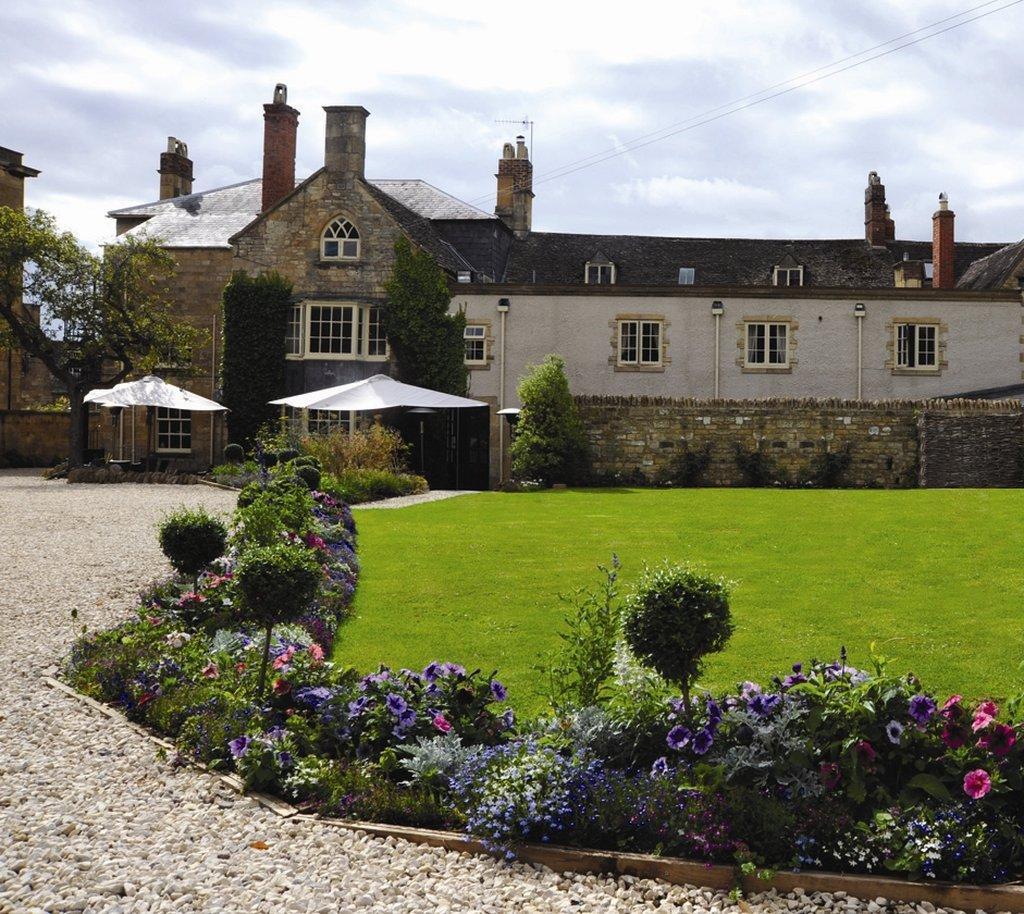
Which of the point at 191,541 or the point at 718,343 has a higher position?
the point at 718,343

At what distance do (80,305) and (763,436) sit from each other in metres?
18.9

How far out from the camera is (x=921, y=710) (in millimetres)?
4707

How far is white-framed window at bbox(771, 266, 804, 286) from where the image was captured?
110ft

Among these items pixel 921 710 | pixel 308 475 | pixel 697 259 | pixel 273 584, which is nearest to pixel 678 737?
pixel 921 710

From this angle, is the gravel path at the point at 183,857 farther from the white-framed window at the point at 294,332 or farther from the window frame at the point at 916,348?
the window frame at the point at 916,348

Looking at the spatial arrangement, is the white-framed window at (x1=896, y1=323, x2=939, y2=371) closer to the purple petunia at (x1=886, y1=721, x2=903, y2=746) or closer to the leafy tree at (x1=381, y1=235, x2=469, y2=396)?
the leafy tree at (x1=381, y1=235, x2=469, y2=396)

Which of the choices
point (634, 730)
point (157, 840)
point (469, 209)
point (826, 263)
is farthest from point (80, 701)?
point (826, 263)

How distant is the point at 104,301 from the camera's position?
3023 cm

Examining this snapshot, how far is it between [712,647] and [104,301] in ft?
92.8

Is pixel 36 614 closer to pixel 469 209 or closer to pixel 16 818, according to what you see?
pixel 16 818

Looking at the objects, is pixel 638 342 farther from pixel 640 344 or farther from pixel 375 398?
pixel 375 398

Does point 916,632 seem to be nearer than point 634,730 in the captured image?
No

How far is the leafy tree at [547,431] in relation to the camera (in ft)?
80.2

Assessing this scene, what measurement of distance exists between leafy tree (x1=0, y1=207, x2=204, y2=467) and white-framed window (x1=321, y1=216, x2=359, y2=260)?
16.1ft
